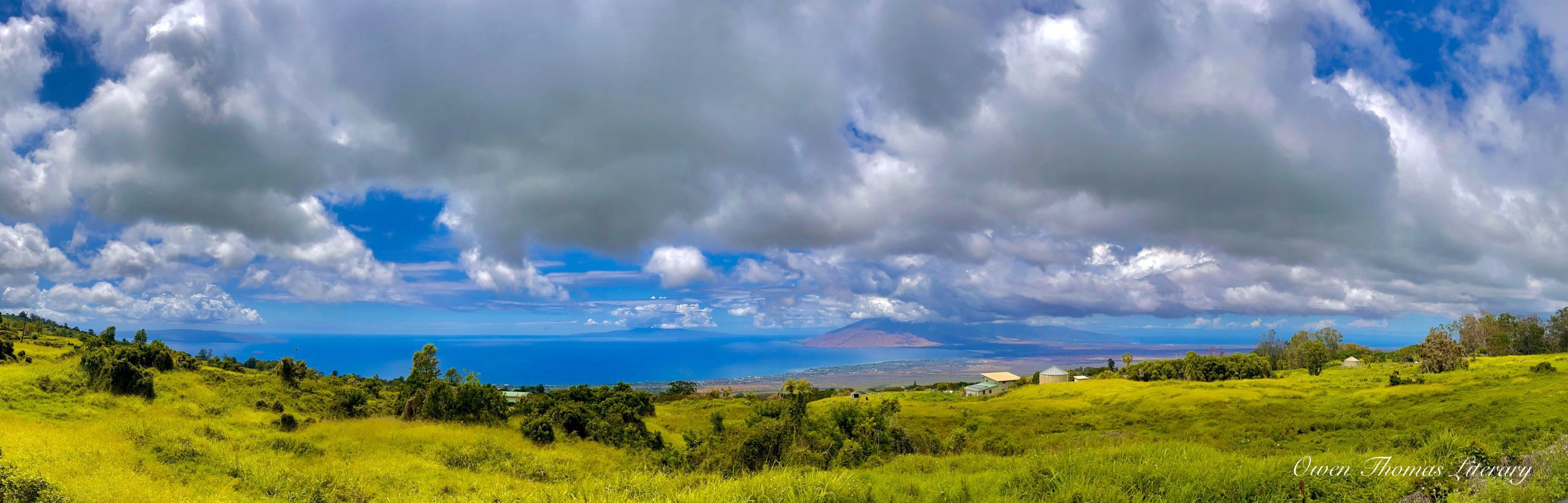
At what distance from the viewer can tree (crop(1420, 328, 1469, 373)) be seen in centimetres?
6059

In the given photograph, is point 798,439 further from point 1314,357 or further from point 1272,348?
point 1272,348

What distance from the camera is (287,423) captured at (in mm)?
29031

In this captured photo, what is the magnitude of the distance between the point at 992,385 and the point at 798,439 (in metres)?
101

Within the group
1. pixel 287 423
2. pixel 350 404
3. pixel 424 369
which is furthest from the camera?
pixel 350 404

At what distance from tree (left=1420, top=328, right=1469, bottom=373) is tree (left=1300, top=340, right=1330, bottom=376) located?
18394 millimetres

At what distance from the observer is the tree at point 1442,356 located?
60.6 m

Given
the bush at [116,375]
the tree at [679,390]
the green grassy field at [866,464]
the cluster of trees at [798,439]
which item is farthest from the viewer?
the tree at [679,390]

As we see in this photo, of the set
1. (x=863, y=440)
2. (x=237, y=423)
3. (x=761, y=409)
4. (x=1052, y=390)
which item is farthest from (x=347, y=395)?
(x=1052, y=390)

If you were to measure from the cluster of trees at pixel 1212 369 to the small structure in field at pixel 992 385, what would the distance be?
23.0 m

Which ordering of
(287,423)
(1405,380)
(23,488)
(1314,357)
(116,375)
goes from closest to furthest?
(23,488)
(287,423)
(116,375)
(1405,380)
(1314,357)

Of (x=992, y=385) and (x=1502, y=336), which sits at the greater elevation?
(x=1502, y=336)

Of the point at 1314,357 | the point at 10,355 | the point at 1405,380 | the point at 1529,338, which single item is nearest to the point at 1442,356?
the point at 1405,380

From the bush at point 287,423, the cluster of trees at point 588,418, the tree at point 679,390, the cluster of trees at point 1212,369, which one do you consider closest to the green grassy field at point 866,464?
the bush at point 287,423

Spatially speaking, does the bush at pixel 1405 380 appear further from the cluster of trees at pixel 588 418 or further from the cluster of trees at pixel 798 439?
the cluster of trees at pixel 588 418
